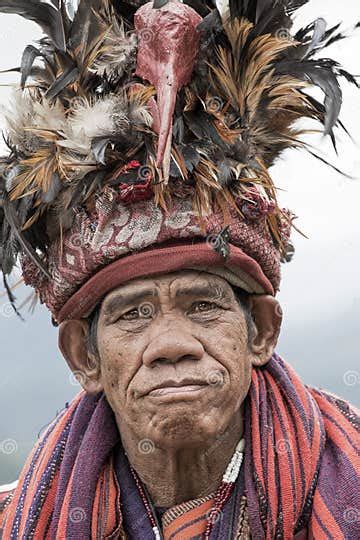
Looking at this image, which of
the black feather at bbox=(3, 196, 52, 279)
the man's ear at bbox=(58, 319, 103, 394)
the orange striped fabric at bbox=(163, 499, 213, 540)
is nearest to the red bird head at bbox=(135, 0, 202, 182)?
the black feather at bbox=(3, 196, 52, 279)

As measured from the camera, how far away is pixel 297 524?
3637mm

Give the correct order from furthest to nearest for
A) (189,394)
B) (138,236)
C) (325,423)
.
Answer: (325,423)
(138,236)
(189,394)

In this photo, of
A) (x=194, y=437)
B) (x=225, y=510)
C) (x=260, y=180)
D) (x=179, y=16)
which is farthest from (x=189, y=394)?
(x=179, y=16)

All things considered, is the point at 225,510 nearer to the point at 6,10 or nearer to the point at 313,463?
the point at 313,463

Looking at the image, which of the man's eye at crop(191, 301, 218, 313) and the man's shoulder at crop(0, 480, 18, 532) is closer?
the man's eye at crop(191, 301, 218, 313)

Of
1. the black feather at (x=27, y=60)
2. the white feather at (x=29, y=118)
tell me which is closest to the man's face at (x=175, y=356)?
the white feather at (x=29, y=118)

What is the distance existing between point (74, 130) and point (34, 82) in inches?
15.6

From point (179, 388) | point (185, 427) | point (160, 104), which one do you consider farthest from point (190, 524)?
point (160, 104)

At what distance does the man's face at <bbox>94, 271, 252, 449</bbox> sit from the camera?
11.4ft

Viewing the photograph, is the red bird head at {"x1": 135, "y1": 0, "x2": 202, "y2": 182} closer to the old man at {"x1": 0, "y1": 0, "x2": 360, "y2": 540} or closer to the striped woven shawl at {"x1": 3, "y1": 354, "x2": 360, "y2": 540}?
the old man at {"x1": 0, "y1": 0, "x2": 360, "y2": 540}

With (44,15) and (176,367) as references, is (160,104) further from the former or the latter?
(176,367)

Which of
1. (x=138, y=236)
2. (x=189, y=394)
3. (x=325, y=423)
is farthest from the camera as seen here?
(x=325, y=423)

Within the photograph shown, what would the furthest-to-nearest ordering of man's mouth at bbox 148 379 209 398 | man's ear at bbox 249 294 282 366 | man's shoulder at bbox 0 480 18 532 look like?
1. man's shoulder at bbox 0 480 18 532
2. man's ear at bbox 249 294 282 366
3. man's mouth at bbox 148 379 209 398

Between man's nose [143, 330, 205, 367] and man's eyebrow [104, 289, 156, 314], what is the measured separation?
0.21 m
